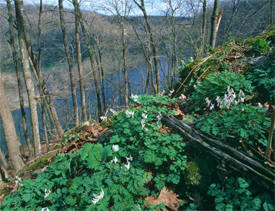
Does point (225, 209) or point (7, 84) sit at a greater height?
point (225, 209)

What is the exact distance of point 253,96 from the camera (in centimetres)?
301

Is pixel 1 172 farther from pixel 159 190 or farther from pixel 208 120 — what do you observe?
pixel 208 120

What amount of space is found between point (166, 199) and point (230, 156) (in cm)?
95

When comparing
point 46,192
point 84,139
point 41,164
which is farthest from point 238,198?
point 41,164

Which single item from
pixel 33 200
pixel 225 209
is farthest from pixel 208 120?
pixel 33 200

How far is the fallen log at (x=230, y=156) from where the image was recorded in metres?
1.74

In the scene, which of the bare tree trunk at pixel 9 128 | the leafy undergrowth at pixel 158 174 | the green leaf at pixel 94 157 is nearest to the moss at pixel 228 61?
the leafy undergrowth at pixel 158 174

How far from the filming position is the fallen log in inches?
68.4

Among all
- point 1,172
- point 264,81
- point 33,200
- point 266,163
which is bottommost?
point 1,172

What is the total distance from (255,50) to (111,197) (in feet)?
14.1

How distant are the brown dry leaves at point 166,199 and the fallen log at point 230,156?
0.72m

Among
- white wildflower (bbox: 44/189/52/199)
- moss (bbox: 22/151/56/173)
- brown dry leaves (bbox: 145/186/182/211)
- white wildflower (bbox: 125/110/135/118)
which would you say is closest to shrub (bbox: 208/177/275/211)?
brown dry leaves (bbox: 145/186/182/211)

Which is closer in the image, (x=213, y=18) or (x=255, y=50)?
(x=255, y=50)

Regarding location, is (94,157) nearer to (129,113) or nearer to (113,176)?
(113,176)
